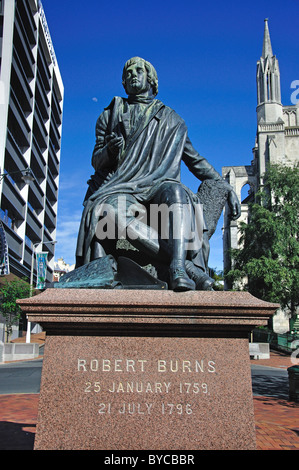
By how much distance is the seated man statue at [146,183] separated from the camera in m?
4.27

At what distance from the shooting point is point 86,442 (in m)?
3.32

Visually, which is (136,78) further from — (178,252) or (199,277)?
(199,277)

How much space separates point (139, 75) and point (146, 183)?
1.39 meters

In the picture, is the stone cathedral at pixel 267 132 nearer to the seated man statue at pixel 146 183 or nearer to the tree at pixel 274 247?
the tree at pixel 274 247

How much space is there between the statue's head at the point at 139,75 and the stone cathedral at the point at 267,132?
146 ft

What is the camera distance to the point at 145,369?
11.6 ft

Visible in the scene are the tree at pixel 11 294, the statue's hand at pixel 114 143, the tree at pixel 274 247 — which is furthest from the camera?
the tree at pixel 11 294

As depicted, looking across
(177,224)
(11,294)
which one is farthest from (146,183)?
(11,294)

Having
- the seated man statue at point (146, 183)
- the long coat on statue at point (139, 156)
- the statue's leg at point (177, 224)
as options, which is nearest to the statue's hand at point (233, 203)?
the seated man statue at point (146, 183)

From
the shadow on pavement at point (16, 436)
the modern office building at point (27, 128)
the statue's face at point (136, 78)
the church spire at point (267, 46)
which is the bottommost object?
the shadow on pavement at point (16, 436)

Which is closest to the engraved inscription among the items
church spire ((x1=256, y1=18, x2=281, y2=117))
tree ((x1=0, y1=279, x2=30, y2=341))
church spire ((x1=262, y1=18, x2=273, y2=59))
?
tree ((x1=0, y1=279, x2=30, y2=341))

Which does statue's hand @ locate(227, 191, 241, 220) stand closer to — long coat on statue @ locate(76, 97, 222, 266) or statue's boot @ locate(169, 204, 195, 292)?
long coat on statue @ locate(76, 97, 222, 266)
